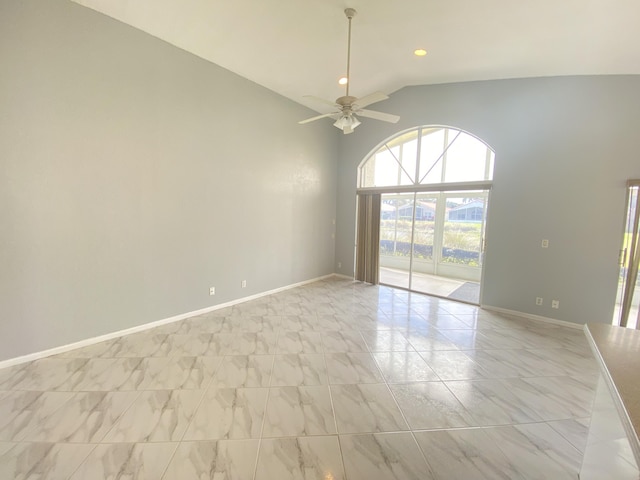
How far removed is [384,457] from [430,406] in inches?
27.8

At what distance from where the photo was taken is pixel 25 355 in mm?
2766

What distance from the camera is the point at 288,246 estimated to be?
18.1 feet

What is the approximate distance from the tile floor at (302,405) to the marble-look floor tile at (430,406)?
13 millimetres

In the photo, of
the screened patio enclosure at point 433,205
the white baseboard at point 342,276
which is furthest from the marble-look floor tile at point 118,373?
the screened patio enclosure at point 433,205

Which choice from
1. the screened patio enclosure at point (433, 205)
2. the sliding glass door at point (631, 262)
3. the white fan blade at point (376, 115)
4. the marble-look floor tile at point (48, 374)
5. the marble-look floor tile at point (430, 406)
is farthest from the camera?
the screened patio enclosure at point (433, 205)

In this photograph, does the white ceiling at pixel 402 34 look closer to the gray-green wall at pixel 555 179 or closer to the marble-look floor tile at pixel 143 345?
the gray-green wall at pixel 555 179

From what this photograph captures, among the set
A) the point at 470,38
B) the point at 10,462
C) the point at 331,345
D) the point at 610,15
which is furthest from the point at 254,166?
the point at 610,15

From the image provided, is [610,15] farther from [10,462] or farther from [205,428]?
[10,462]

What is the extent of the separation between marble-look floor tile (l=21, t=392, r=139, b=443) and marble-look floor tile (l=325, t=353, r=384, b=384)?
179 cm

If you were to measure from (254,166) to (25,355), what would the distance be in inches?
144

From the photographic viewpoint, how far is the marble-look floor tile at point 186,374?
2.48 meters

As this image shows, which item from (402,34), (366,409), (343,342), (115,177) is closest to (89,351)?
(115,177)

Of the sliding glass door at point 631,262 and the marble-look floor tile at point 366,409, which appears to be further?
the sliding glass door at point 631,262

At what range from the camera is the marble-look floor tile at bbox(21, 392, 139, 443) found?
189 centimetres
